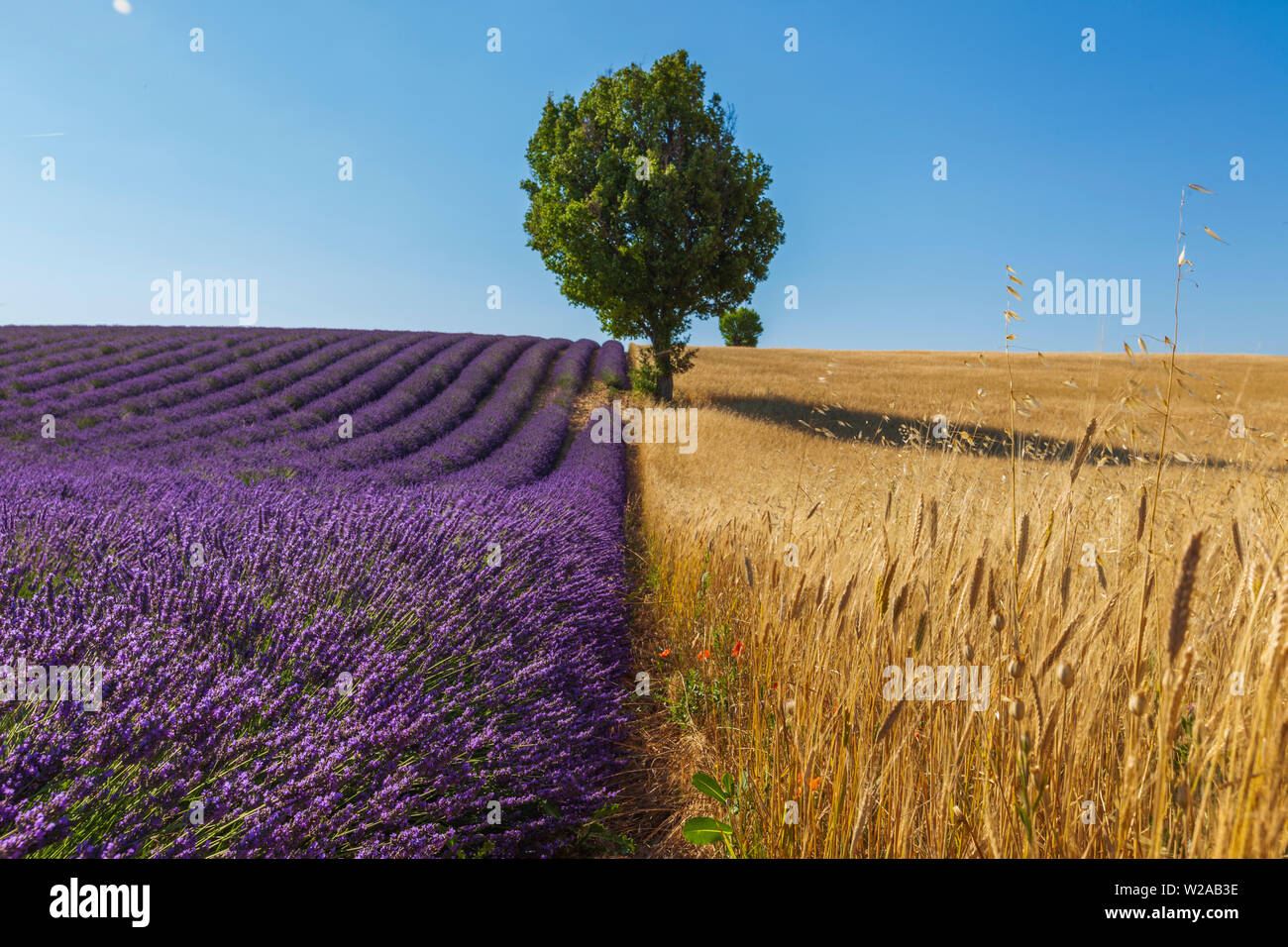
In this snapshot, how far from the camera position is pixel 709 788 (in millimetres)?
2162

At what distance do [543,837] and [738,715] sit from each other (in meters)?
1.01

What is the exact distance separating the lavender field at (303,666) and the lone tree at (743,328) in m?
54.6

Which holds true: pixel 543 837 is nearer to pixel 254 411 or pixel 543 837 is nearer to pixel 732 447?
pixel 732 447

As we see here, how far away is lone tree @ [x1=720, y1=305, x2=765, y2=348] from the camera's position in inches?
2272

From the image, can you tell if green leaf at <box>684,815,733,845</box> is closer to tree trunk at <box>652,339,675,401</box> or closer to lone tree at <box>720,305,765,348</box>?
tree trunk at <box>652,339,675,401</box>

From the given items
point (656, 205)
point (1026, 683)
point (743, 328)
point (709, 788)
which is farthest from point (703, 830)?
point (743, 328)

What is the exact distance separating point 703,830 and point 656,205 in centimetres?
1776

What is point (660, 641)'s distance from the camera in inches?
171

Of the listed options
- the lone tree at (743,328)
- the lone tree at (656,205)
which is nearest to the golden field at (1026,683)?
the lone tree at (656,205)

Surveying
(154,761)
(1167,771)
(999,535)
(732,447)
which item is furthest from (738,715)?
(732,447)

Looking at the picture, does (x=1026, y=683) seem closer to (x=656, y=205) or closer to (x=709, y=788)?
(x=709, y=788)

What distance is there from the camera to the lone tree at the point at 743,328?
189ft

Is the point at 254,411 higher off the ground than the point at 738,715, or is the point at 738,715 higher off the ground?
the point at 254,411
